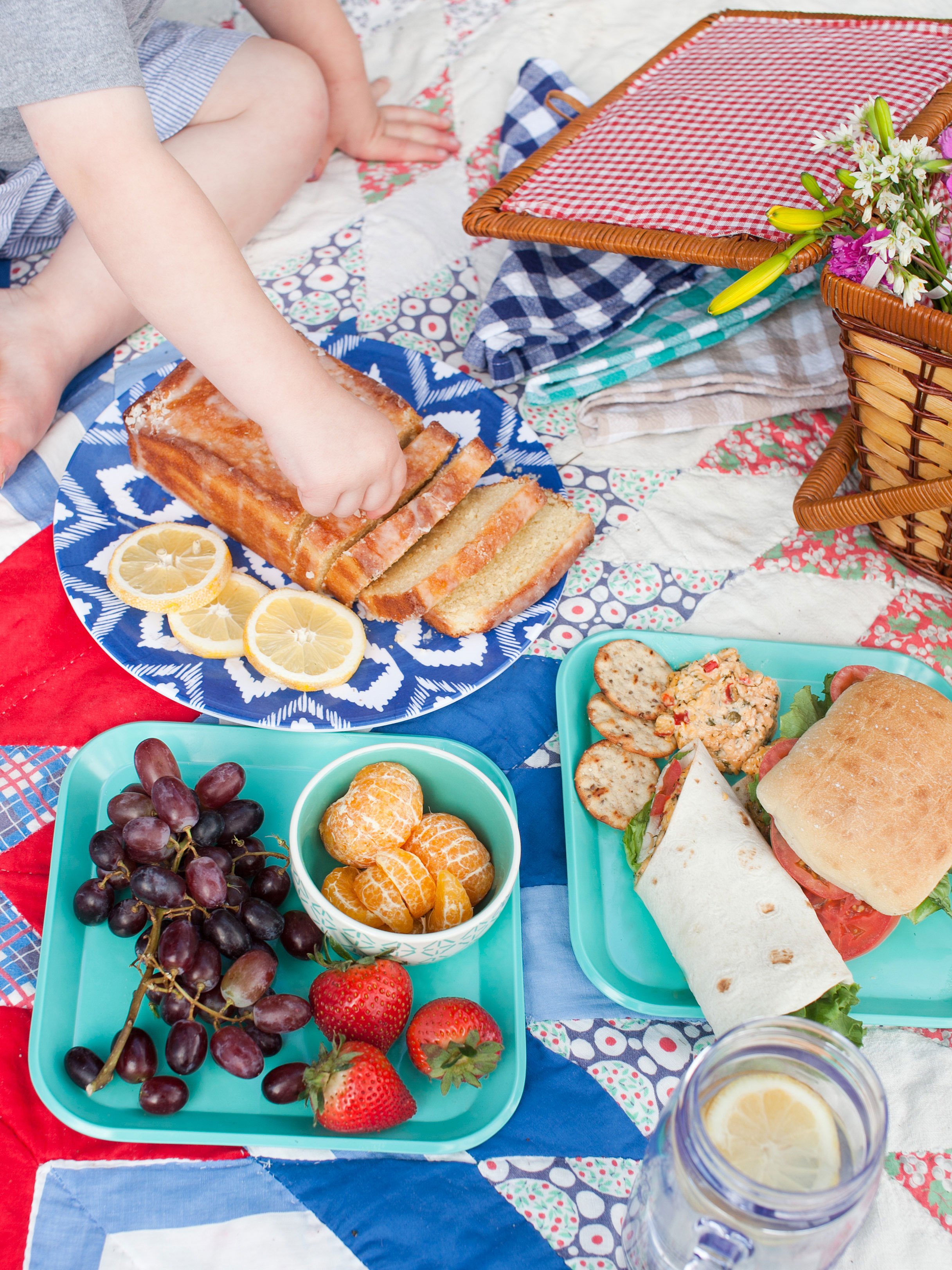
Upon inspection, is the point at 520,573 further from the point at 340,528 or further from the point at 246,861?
the point at 246,861

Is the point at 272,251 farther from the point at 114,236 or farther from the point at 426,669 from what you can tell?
the point at 426,669

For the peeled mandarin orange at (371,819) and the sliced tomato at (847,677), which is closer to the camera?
the peeled mandarin orange at (371,819)

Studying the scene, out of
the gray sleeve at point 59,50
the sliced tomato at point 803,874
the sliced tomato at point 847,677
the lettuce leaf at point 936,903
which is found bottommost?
the lettuce leaf at point 936,903

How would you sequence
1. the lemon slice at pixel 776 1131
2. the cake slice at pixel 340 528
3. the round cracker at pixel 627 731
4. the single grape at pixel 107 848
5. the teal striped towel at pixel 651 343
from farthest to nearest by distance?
the teal striped towel at pixel 651 343 → the cake slice at pixel 340 528 → the round cracker at pixel 627 731 → the single grape at pixel 107 848 → the lemon slice at pixel 776 1131

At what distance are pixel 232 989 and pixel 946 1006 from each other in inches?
29.0

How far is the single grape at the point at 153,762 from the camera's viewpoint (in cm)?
94

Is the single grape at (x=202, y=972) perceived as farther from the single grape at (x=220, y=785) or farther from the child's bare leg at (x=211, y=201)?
the child's bare leg at (x=211, y=201)

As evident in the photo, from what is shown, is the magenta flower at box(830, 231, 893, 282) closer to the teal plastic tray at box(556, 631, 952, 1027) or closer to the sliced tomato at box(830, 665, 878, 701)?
the sliced tomato at box(830, 665, 878, 701)

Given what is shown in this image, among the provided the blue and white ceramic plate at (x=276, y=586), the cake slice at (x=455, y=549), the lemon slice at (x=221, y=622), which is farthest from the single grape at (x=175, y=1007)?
the cake slice at (x=455, y=549)

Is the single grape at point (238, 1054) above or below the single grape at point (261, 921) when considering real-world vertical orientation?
below

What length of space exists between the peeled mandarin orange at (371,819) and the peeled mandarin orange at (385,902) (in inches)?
1.4

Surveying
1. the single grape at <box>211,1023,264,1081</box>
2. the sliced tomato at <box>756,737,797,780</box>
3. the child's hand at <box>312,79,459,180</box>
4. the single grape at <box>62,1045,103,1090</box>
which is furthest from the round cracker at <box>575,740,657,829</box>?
the child's hand at <box>312,79,459,180</box>

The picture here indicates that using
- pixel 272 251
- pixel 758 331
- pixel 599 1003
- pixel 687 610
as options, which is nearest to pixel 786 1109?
pixel 599 1003

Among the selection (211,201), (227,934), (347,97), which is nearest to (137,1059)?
(227,934)
